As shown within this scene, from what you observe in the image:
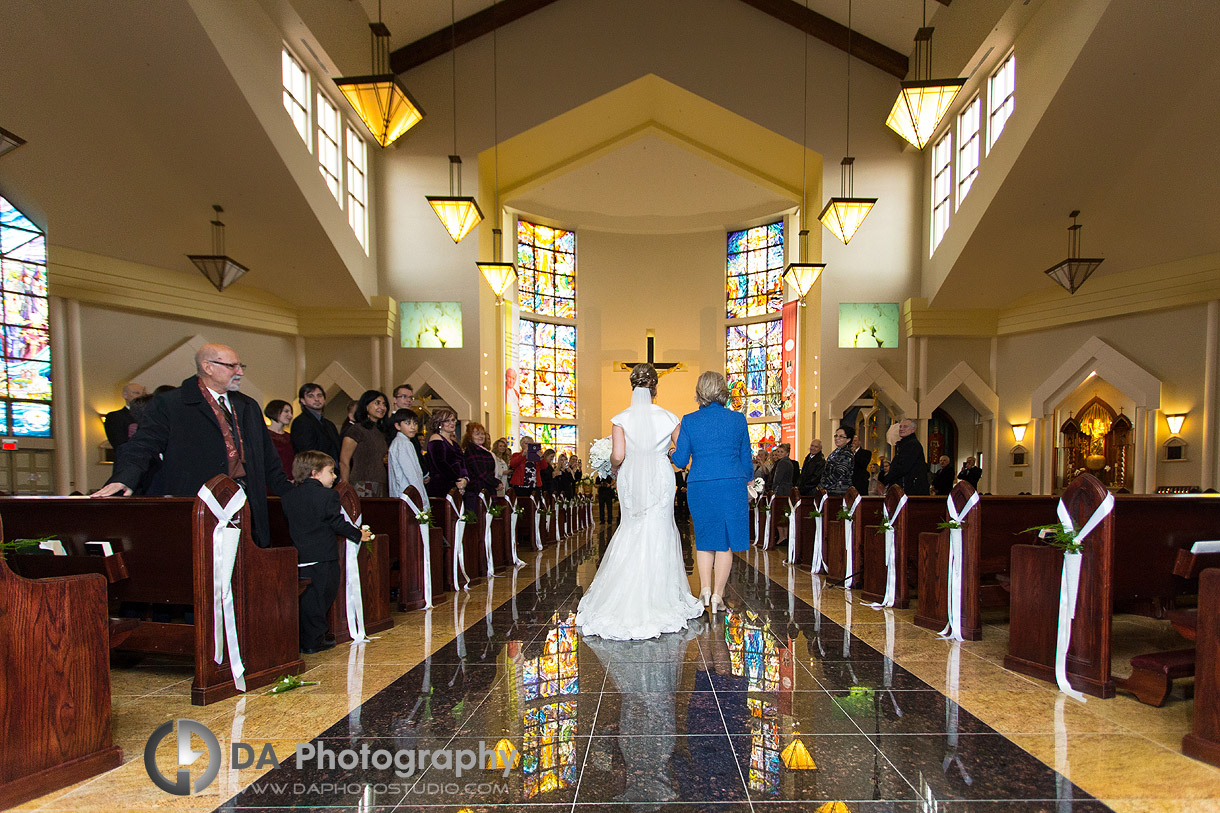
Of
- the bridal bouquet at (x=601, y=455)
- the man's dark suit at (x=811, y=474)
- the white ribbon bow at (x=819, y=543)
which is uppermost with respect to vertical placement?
the bridal bouquet at (x=601, y=455)

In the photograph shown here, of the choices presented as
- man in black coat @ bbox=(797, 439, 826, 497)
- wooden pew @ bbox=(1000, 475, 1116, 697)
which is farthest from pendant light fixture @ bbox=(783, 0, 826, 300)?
wooden pew @ bbox=(1000, 475, 1116, 697)

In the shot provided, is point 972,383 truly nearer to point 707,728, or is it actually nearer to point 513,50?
point 513,50

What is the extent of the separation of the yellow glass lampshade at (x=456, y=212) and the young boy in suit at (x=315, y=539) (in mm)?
7104

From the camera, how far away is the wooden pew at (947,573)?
4.65 meters

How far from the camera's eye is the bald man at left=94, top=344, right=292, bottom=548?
12.9 ft

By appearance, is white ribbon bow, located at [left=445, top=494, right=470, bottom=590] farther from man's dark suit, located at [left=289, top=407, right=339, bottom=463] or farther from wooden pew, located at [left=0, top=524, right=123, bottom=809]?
wooden pew, located at [left=0, top=524, right=123, bottom=809]

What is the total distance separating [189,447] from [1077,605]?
454cm

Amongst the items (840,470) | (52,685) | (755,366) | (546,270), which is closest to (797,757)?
(52,685)

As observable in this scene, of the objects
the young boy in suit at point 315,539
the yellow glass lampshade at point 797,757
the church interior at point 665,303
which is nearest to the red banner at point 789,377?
the church interior at point 665,303

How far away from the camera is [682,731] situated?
296cm

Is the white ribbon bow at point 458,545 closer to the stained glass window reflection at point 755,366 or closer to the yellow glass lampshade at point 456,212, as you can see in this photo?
the yellow glass lampshade at point 456,212

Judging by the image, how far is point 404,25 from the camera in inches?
551

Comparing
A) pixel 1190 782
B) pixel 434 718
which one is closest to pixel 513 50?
pixel 434 718

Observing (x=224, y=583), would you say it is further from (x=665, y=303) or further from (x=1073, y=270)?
(x=665, y=303)
